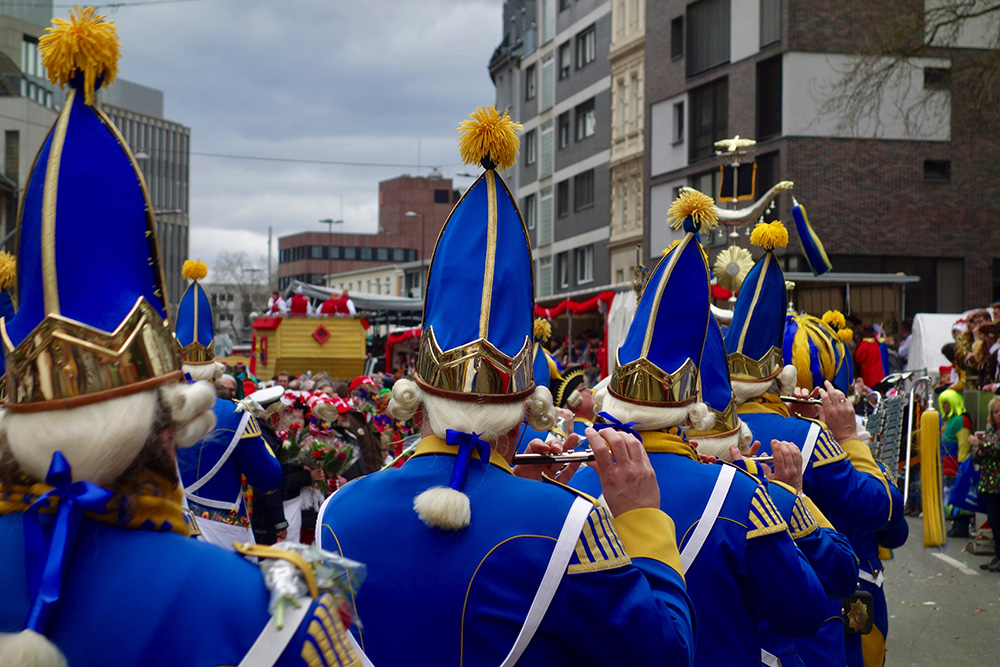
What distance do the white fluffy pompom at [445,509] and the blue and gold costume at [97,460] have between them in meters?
0.58

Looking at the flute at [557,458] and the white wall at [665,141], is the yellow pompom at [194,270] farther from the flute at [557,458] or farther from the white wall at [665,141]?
the white wall at [665,141]

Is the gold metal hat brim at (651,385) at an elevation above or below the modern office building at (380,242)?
below

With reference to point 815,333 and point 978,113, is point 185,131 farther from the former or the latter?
point 815,333

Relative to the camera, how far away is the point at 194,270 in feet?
26.2

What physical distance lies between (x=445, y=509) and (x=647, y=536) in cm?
53

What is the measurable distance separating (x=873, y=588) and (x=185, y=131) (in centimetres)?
4485

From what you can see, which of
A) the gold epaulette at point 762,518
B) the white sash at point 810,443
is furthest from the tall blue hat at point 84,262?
the white sash at point 810,443

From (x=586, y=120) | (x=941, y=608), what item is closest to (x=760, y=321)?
(x=941, y=608)

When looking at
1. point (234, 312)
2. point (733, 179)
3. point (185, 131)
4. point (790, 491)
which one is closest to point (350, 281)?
point (234, 312)

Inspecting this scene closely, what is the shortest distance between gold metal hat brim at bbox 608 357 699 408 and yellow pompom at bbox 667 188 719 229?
658 millimetres

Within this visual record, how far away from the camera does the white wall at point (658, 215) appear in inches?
1336

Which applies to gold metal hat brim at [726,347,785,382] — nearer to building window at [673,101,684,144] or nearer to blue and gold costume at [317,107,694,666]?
blue and gold costume at [317,107,694,666]

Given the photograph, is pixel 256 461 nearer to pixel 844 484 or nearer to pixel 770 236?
pixel 770 236

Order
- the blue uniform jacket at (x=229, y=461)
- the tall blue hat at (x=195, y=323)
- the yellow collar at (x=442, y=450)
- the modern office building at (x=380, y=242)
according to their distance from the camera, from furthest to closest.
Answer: the modern office building at (x=380, y=242) → the tall blue hat at (x=195, y=323) → the blue uniform jacket at (x=229, y=461) → the yellow collar at (x=442, y=450)
